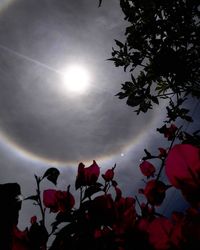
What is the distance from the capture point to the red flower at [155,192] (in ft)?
3.93

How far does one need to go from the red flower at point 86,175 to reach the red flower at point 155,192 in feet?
0.97

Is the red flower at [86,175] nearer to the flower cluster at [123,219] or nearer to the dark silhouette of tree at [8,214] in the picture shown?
the flower cluster at [123,219]

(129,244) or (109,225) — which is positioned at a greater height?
(109,225)

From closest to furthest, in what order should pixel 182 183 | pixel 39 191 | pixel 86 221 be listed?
pixel 182 183 < pixel 86 221 < pixel 39 191

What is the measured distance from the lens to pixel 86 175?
4.72ft

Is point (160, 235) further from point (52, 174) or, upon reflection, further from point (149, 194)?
point (52, 174)

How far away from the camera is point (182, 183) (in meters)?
0.63

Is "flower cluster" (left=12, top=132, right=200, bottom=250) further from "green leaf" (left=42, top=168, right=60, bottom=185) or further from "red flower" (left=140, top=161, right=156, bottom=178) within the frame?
"red flower" (left=140, top=161, right=156, bottom=178)

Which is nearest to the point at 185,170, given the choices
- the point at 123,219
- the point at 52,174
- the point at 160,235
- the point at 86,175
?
the point at 160,235

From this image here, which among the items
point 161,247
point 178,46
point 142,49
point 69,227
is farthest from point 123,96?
point 161,247

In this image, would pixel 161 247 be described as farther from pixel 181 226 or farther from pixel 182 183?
pixel 182 183

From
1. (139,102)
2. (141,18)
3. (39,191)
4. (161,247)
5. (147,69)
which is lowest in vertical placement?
(161,247)

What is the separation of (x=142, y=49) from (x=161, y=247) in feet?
10.7

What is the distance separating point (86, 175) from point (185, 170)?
0.86m
